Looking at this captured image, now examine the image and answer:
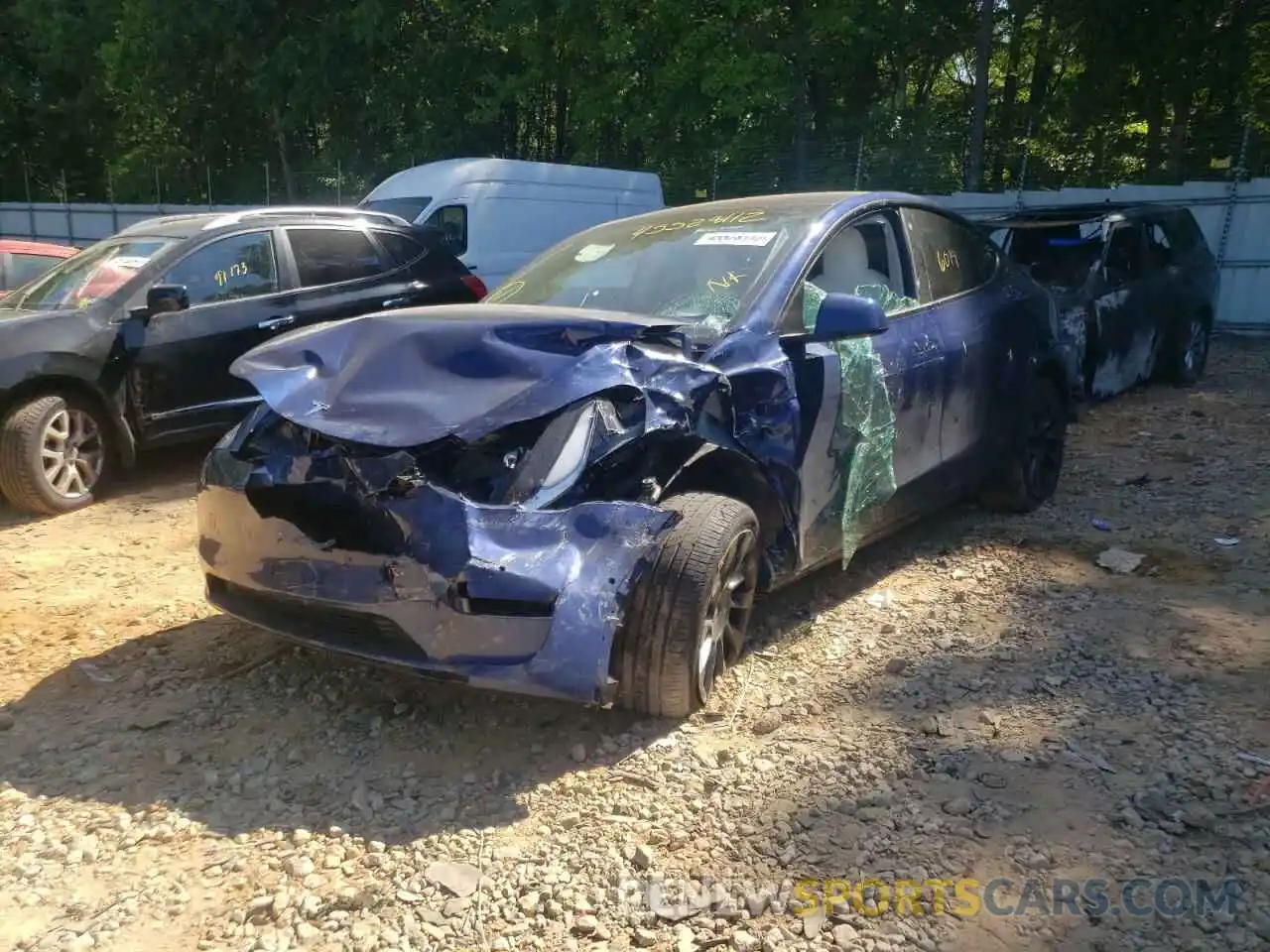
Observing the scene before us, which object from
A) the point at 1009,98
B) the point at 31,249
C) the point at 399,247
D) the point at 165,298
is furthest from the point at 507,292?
the point at 1009,98

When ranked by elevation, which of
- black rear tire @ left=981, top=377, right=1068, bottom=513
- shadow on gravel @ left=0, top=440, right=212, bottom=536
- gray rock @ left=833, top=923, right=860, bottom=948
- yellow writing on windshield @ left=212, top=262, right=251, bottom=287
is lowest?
shadow on gravel @ left=0, top=440, right=212, bottom=536

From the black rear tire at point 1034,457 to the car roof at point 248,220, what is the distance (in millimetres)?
4789

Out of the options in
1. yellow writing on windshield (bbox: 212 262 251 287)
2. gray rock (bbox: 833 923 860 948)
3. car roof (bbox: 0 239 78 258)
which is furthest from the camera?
car roof (bbox: 0 239 78 258)

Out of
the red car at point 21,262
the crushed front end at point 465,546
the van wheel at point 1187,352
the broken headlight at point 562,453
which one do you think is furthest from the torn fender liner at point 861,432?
the red car at point 21,262

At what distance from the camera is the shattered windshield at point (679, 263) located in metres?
3.84

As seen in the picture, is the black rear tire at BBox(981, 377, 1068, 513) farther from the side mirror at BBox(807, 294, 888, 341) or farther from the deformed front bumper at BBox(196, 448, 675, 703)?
the deformed front bumper at BBox(196, 448, 675, 703)

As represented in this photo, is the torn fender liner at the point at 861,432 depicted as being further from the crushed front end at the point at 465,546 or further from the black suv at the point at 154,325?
the black suv at the point at 154,325

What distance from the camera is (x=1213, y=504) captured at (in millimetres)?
5551

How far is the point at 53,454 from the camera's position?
18.8ft

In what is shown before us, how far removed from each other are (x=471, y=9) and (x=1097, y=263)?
55.9 ft

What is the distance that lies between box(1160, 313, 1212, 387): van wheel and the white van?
6100 millimetres

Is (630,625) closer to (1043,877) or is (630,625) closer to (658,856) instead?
(658,856)

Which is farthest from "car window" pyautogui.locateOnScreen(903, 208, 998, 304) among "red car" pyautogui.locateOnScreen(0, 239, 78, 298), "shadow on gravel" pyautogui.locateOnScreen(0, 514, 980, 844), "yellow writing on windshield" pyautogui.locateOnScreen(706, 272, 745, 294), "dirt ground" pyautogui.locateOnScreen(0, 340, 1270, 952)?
"red car" pyautogui.locateOnScreen(0, 239, 78, 298)

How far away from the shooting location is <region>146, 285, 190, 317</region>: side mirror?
589cm
